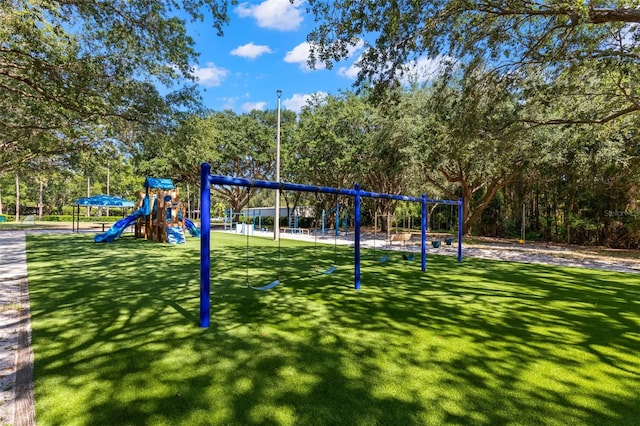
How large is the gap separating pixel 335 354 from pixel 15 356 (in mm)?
3046

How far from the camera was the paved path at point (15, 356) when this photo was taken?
240 centimetres

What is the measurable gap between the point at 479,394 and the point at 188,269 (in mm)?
7184

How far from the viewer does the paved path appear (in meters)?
2.40

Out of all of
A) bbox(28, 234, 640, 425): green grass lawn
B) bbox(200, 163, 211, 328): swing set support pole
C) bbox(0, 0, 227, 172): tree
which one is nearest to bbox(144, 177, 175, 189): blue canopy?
bbox(0, 0, 227, 172): tree

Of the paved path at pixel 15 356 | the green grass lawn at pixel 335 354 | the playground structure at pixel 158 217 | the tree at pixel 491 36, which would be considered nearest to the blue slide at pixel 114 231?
the playground structure at pixel 158 217

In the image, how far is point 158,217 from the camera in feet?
51.3

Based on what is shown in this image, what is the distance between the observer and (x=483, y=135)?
9.64m

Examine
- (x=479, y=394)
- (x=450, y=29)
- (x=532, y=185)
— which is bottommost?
(x=479, y=394)

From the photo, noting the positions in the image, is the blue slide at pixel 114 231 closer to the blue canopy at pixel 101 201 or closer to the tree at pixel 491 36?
the blue canopy at pixel 101 201

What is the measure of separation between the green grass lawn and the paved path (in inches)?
3.8

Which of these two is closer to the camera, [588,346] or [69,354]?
[69,354]

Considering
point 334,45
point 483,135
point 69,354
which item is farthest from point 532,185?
point 69,354

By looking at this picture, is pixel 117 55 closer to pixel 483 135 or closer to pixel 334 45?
pixel 334 45

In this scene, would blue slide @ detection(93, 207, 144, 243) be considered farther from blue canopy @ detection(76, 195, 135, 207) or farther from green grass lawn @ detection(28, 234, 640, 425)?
green grass lawn @ detection(28, 234, 640, 425)
